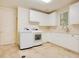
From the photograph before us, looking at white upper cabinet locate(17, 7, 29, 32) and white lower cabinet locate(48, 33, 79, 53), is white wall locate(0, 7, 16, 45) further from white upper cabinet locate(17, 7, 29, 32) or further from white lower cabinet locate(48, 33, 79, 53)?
white lower cabinet locate(48, 33, 79, 53)

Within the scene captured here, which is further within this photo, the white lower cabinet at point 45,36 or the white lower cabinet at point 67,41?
the white lower cabinet at point 45,36

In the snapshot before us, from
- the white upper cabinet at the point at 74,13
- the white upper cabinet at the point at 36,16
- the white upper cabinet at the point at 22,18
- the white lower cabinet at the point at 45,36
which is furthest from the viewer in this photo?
the white lower cabinet at the point at 45,36

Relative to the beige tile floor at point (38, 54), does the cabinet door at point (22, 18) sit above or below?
above

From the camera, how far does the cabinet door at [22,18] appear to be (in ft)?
14.1

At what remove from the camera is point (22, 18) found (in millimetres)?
4414

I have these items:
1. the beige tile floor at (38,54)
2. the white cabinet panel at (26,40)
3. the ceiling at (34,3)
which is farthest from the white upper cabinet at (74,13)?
the white cabinet panel at (26,40)

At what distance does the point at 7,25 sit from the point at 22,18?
1.07 m

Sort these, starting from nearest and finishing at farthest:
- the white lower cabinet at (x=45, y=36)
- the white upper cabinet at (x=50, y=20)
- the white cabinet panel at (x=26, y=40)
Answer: the white cabinet panel at (x=26, y=40), the white lower cabinet at (x=45, y=36), the white upper cabinet at (x=50, y=20)

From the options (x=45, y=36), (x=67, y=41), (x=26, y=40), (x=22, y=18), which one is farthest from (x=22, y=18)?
(x=67, y=41)

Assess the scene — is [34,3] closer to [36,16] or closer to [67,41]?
[36,16]

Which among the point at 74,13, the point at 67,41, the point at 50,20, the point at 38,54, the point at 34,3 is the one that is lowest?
the point at 38,54

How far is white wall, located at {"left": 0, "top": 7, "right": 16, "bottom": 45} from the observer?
14.3 feet

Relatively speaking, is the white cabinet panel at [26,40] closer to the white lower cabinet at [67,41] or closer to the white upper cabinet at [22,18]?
the white upper cabinet at [22,18]

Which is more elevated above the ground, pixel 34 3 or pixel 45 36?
pixel 34 3
